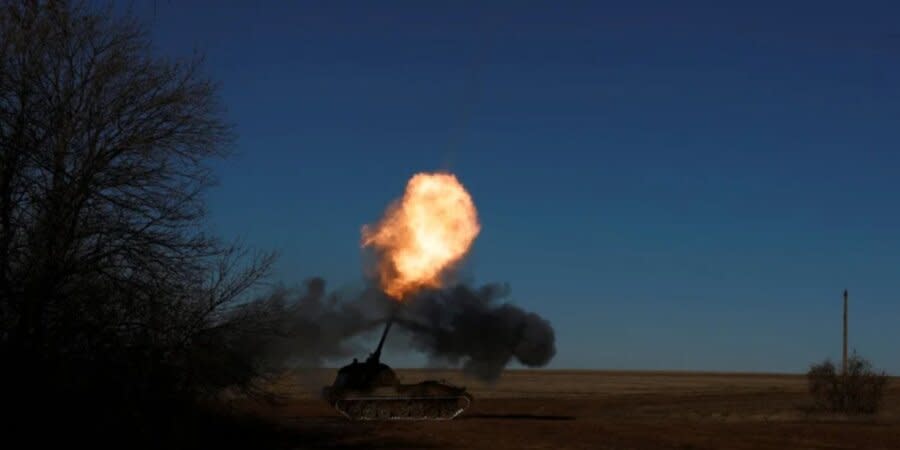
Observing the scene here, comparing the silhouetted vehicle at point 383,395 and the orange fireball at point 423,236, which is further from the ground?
the orange fireball at point 423,236

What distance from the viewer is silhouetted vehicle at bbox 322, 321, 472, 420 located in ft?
121

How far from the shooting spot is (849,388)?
46.8m

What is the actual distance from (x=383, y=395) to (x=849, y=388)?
2209 centimetres

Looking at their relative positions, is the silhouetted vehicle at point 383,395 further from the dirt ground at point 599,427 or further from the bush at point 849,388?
the bush at point 849,388

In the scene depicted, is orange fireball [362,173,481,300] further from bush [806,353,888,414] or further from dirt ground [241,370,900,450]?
bush [806,353,888,414]

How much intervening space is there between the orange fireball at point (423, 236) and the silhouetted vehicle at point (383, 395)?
193cm

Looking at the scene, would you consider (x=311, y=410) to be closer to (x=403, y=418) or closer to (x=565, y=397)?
(x=403, y=418)

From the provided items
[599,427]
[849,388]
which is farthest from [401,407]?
[849,388]

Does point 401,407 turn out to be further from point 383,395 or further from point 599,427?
point 599,427

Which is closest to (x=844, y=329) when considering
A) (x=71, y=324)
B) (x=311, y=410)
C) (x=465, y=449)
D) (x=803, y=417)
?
(x=803, y=417)

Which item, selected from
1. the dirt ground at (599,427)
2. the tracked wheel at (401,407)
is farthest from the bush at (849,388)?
the tracked wheel at (401,407)

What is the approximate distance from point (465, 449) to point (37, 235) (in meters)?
14.2

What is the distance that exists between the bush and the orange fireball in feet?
65.3

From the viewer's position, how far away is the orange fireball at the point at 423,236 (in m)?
Result: 37.5
